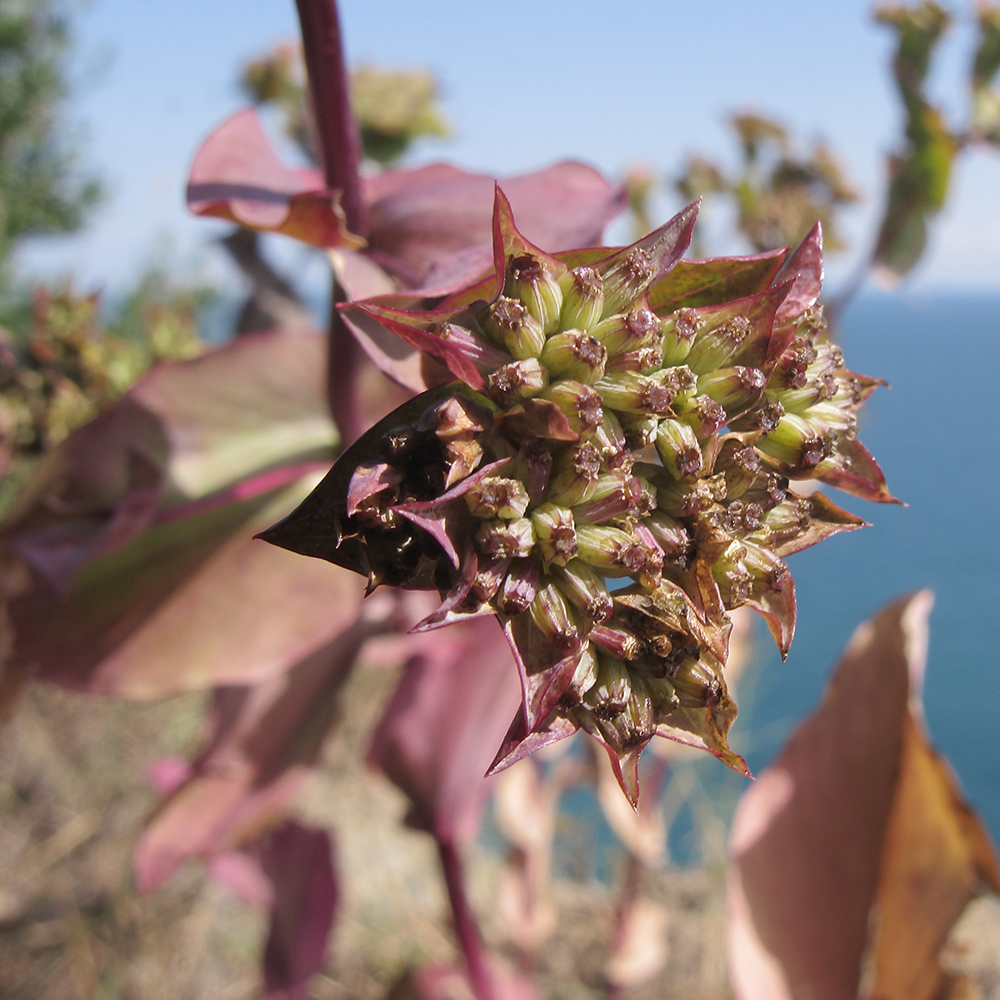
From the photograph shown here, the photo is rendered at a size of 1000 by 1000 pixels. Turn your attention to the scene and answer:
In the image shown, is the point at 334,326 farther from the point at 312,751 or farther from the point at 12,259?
the point at 12,259

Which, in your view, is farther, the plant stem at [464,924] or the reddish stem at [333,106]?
the plant stem at [464,924]

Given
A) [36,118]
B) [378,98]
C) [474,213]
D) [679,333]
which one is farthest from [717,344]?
[36,118]

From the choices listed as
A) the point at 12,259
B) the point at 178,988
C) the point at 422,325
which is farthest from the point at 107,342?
the point at 12,259

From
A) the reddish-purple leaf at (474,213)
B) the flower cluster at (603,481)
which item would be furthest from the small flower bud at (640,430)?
the reddish-purple leaf at (474,213)

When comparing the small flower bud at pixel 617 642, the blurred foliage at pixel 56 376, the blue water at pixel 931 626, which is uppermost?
the small flower bud at pixel 617 642

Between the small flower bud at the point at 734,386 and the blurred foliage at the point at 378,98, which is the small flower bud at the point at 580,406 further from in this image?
the blurred foliage at the point at 378,98

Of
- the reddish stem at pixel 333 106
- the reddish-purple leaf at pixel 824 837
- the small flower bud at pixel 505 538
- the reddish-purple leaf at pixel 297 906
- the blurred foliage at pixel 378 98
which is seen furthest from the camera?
the blurred foliage at pixel 378 98

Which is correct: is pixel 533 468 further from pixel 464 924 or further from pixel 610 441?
pixel 464 924
